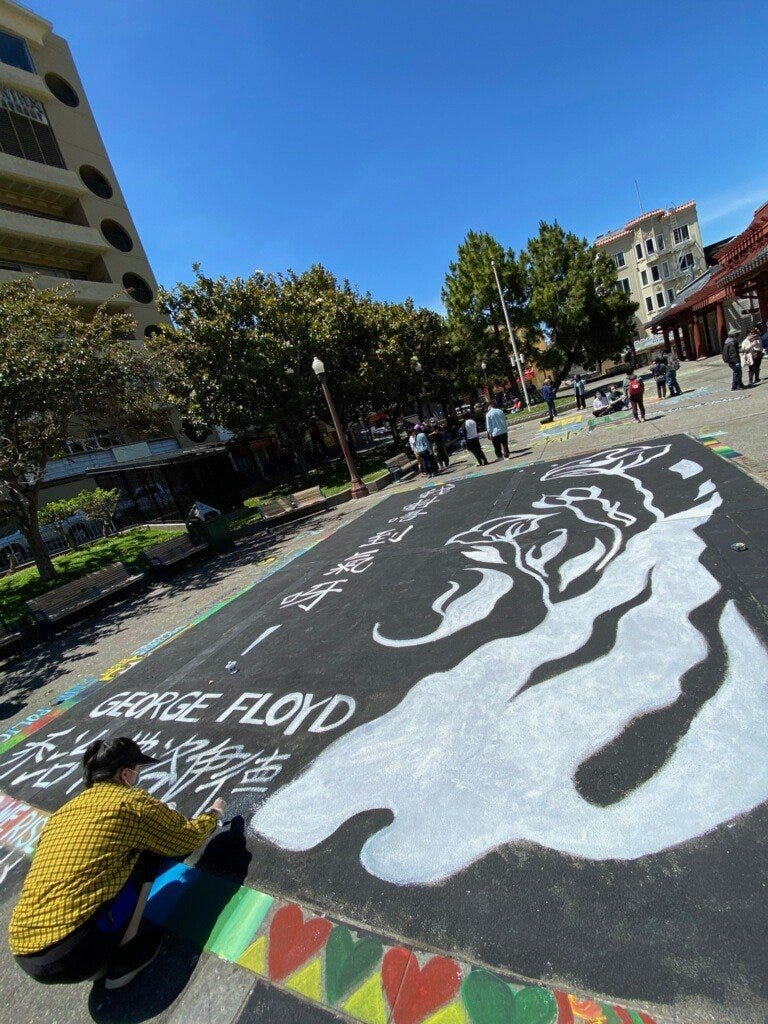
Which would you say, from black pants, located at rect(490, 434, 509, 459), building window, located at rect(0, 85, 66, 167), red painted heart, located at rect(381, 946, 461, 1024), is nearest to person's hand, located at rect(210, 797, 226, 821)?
red painted heart, located at rect(381, 946, 461, 1024)

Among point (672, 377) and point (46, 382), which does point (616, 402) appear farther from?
point (46, 382)

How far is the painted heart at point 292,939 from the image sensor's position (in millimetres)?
2463

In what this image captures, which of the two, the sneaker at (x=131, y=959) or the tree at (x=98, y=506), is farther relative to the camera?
the tree at (x=98, y=506)

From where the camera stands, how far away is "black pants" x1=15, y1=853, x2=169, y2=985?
2289 millimetres

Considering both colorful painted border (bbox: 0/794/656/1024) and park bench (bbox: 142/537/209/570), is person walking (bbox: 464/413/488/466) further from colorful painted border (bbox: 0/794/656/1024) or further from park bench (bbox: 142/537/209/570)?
colorful painted border (bbox: 0/794/656/1024)

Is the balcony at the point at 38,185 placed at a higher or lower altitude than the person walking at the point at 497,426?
higher

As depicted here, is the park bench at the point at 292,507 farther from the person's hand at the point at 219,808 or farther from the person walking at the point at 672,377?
the person walking at the point at 672,377

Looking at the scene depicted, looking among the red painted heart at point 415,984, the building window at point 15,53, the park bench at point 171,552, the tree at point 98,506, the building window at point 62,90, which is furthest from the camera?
the building window at point 62,90

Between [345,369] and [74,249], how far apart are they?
20.1 metres

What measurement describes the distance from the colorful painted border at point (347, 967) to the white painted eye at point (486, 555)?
15.6 feet

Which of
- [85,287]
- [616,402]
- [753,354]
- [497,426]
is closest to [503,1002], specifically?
[497,426]

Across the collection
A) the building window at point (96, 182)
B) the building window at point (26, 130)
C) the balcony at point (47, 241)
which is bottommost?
the balcony at point (47, 241)

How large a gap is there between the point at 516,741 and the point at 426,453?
12946 millimetres

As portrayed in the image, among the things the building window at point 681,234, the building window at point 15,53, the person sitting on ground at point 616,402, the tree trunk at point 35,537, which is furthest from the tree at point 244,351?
the building window at point 681,234
